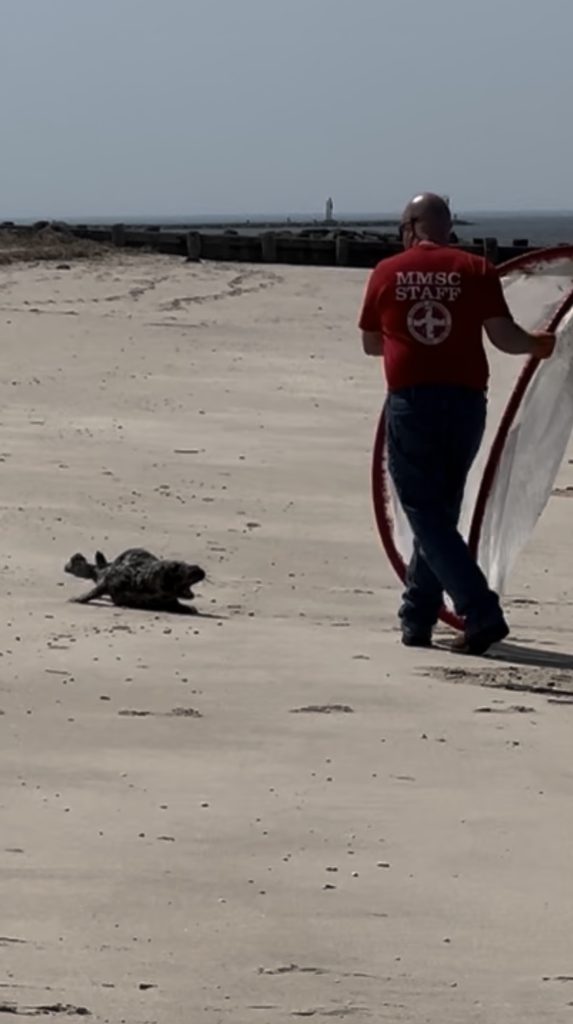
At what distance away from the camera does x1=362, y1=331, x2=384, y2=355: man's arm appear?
7703 millimetres

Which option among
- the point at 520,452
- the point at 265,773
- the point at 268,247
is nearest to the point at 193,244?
the point at 268,247

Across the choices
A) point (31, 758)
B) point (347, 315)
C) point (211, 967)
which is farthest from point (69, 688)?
point (347, 315)

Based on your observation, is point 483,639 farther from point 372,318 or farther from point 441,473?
point 372,318

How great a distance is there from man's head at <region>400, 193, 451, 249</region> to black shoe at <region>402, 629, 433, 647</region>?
55.1 inches

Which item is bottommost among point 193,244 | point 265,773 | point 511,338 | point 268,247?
point 268,247

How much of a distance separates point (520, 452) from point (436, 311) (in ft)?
4.31

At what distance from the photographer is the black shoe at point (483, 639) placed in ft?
24.8

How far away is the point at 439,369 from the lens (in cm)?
746

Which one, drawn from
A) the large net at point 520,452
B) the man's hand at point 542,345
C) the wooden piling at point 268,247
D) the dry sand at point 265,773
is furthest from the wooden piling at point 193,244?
the man's hand at point 542,345

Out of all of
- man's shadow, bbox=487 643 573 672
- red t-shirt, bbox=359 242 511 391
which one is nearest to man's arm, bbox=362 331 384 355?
red t-shirt, bbox=359 242 511 391

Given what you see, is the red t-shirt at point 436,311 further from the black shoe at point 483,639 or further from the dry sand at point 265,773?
the dry sand at point 265,773

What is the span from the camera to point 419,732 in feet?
20.3

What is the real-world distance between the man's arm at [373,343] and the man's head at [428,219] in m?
0.35

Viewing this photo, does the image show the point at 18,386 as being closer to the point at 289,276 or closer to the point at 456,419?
the point at 456,419
